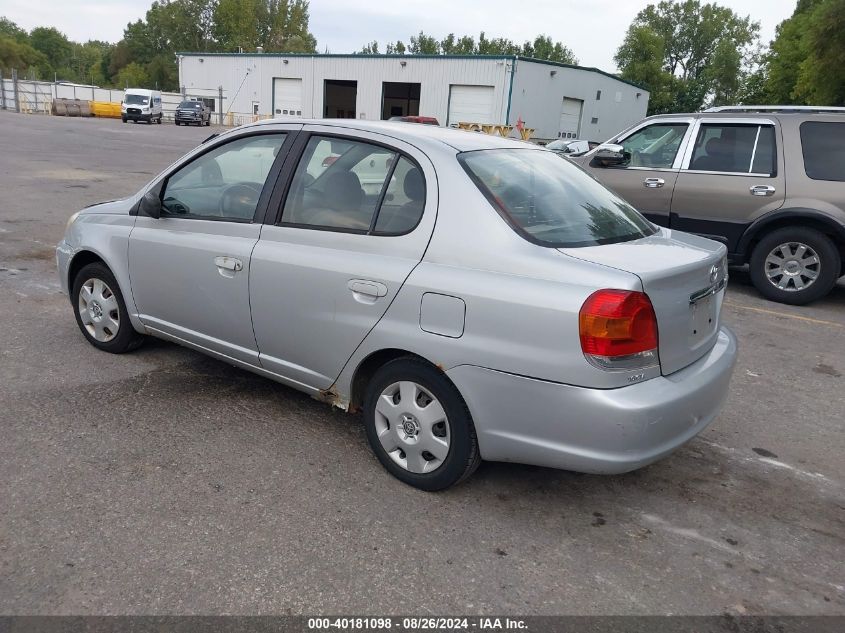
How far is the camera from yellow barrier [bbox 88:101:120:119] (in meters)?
52.7

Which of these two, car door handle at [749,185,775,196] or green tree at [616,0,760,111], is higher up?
green tree at [616,0,760,111]

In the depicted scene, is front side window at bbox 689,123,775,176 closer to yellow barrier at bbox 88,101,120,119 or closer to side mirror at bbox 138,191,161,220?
side mirror at bbox 138,191,161,220

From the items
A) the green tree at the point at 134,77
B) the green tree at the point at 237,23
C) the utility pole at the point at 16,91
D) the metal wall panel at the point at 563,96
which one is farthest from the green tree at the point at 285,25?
the metal wall panel at the point at 563,96

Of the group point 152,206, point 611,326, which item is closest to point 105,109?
point 152,206

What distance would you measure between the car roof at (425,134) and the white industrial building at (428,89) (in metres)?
35.3

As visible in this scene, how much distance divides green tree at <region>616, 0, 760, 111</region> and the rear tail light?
84465 mm

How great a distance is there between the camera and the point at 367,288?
3.31m

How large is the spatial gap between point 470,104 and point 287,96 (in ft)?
51.2

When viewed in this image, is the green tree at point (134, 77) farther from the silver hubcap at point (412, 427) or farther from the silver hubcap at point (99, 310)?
the silver hubcap at point (412, 427)

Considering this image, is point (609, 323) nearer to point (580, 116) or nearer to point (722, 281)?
point (722, 281)

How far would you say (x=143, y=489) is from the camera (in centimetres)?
322

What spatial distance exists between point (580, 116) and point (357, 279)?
43.6 m

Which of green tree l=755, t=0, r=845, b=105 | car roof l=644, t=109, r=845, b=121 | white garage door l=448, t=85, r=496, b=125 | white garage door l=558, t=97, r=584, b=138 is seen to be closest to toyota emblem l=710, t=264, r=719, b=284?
car roof l=644, t=109, r=845, b=121

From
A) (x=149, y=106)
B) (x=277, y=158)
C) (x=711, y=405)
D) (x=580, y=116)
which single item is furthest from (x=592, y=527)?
(x=149, y=106)
